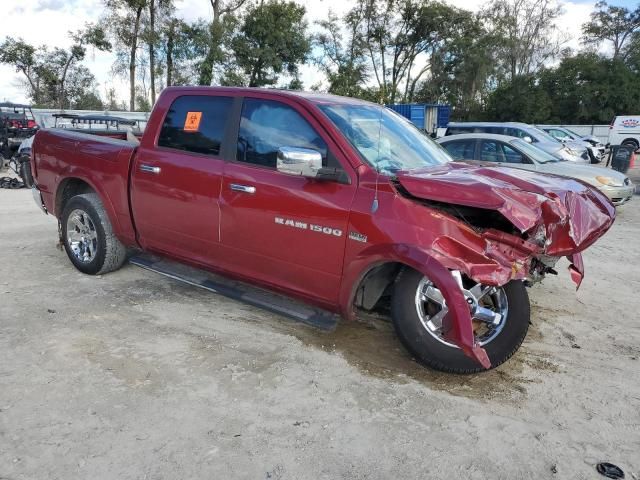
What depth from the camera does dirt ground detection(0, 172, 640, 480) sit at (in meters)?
2.49

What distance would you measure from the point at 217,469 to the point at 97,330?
6.35 feet

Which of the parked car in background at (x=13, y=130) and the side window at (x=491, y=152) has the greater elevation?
the side window at (x=491, y=152)

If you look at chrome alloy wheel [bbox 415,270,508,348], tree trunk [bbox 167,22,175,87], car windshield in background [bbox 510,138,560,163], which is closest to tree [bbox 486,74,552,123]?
tree trunk [bbox 167,22,175,87]

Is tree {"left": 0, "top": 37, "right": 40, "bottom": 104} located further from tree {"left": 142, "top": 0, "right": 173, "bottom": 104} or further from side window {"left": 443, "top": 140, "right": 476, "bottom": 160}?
side window {"left": 443, "top": 140, "right": 476, "bottom": 160}

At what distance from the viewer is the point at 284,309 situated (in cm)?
363

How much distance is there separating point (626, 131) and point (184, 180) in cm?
3134

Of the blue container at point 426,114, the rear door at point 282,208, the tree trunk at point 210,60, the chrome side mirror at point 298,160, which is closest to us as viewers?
the chrome side mirror at point 298,160

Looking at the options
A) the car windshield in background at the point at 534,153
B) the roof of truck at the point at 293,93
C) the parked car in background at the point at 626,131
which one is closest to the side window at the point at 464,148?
the car windshield in background at the point at 534,153

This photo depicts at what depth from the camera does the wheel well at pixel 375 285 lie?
3.41 meters

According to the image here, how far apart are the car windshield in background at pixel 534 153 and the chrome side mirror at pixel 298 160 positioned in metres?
7.43

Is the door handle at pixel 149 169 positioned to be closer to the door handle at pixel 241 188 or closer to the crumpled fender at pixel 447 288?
the door handle at pixel 241 188

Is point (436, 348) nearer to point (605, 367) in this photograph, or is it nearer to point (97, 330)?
point (605, 367)

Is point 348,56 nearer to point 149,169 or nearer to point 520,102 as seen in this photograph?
point 520,102

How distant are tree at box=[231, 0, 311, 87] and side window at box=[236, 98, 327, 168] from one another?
28.6 meters
